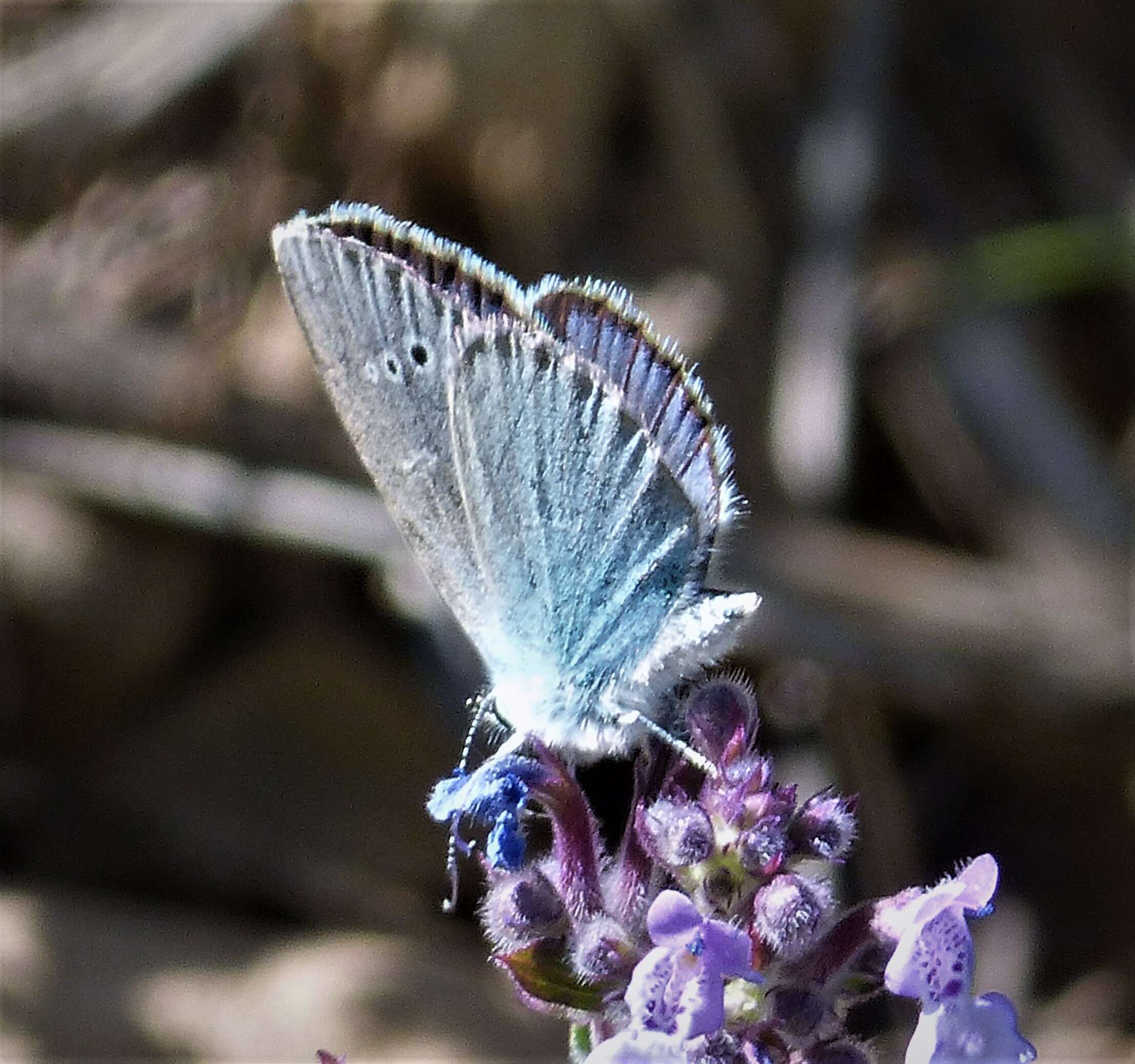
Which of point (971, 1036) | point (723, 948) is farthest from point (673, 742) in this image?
point (971, 1036)

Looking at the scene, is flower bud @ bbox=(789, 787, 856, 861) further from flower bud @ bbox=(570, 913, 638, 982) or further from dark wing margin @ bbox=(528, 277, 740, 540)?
dark wing margin @ bbox=(528, 277, 740, 540)

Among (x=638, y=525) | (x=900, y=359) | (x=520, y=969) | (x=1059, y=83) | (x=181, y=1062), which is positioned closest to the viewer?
(x=520, y=969)

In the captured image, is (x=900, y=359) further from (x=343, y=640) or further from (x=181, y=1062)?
(x=181, y=1062)

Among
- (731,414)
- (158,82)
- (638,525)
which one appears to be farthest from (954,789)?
(158,82)

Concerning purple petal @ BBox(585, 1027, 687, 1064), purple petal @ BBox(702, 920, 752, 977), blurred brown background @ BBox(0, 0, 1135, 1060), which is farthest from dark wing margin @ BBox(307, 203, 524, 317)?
blurred brown background @ BBox(0, 0, 1135, 1060)

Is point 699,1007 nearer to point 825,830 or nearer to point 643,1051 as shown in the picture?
point 643,1051

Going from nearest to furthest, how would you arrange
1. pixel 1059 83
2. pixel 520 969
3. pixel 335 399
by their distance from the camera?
1. pixel 520 969
2. pixel 335 399
3. pixel 1059 83

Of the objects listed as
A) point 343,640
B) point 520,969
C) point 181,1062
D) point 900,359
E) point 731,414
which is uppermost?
point 900,359

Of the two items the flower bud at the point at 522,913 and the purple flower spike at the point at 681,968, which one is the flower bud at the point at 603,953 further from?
the purple flower spike at the point at 681,968
